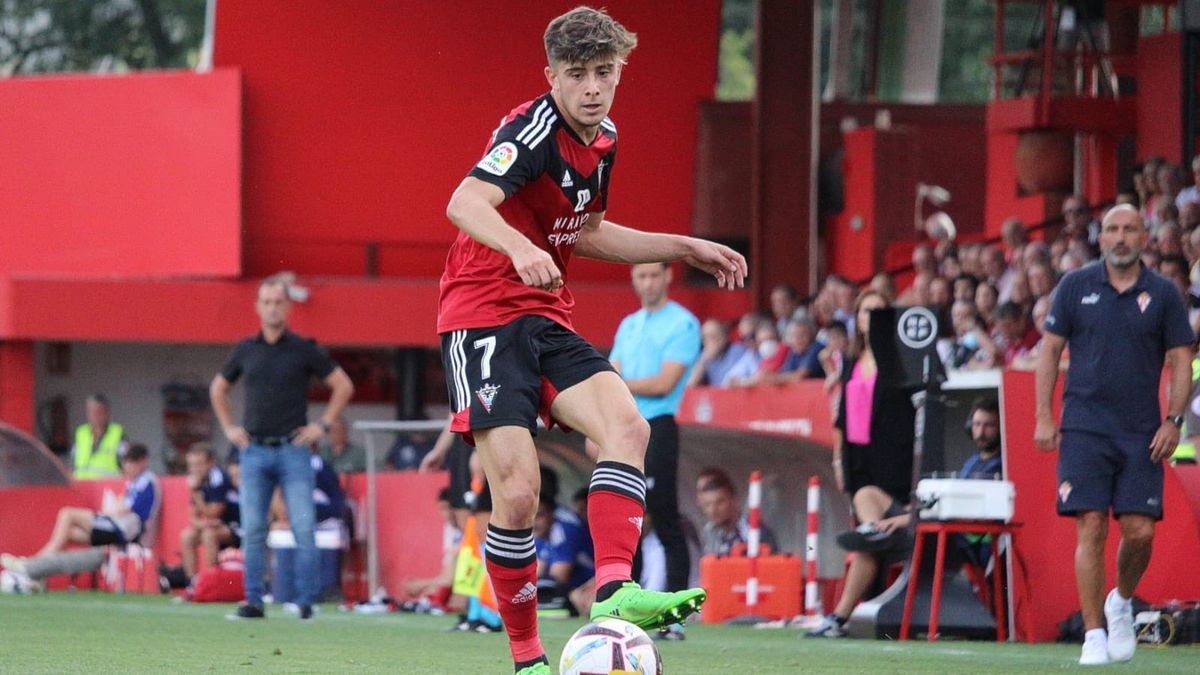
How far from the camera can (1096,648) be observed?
29.4ft

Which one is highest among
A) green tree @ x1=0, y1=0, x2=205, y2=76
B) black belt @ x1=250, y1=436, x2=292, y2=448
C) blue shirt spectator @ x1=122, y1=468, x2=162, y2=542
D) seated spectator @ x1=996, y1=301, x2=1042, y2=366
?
green tree @ x1=0, y1=0, x2=205, y2=76

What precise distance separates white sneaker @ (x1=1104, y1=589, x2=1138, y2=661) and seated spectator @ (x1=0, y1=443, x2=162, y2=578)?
1213 centimetres

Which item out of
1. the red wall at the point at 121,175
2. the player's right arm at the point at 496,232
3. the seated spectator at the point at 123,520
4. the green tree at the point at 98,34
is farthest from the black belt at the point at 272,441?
the green tree at the point at 98,34

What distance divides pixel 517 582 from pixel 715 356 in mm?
11833

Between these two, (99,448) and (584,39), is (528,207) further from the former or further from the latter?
(99,448)

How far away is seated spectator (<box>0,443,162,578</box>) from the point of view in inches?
779

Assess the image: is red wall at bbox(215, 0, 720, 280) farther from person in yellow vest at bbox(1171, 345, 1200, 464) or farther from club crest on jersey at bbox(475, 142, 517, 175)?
club crest on jersey at bbox(475, 142, 517, 175)

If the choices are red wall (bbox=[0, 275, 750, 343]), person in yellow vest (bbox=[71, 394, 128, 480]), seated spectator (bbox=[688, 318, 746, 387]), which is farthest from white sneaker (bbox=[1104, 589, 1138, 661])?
person in yellow vest (bbox=[71, 394, 128, 480])

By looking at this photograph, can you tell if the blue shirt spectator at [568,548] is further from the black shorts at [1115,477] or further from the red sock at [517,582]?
the red sock at [517,582]

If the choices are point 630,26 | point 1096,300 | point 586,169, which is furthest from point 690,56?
point 586,169

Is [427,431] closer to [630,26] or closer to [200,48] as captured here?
[630,26]

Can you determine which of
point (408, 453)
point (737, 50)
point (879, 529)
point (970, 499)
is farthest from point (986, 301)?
point (737, 50)

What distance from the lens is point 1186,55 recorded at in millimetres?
18406

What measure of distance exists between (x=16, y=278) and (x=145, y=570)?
5663mm
